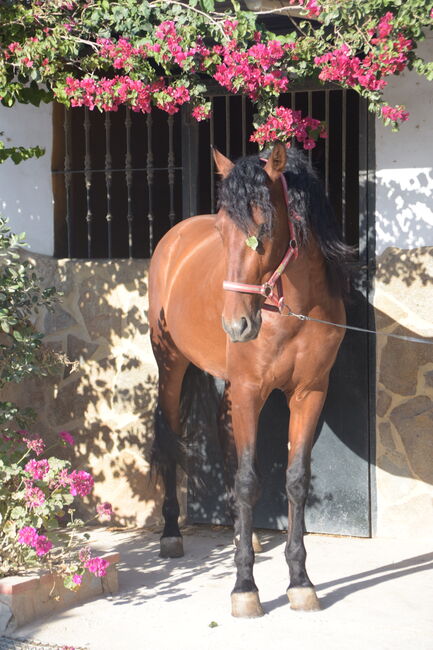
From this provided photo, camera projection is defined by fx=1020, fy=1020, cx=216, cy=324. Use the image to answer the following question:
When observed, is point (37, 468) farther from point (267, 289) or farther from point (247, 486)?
point (267, 289)

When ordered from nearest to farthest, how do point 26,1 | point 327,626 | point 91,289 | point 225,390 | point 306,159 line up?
point 327,626 → point 306,159 → point 26,1 → point 225,390 → point 91,289

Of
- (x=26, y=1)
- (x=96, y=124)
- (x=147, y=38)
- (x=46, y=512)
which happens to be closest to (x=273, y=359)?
(x=46, y=512)

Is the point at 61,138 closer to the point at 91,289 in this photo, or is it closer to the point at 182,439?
the point at 91,289

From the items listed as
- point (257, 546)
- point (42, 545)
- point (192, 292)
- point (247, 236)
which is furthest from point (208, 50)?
point (257, 546)

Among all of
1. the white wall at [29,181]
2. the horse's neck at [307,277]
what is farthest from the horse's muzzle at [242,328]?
the white wall at [29,181]

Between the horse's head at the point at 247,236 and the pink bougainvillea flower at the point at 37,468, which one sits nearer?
the horse's head at the point at 247,236

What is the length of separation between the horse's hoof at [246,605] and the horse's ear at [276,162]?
78.9 inches

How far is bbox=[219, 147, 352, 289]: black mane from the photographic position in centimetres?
457

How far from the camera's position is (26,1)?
18.4ft

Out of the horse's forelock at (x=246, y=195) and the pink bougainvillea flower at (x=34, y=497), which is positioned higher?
the horse's forelock at (x=246, y=195)

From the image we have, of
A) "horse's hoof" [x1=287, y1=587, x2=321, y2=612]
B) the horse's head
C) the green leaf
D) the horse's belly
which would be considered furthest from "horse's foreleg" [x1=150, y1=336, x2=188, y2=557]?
the green leaf

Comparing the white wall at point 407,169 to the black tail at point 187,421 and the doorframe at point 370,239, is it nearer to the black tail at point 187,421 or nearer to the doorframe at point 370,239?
the doorframe at point 370,239

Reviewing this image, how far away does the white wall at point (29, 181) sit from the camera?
7043 mm

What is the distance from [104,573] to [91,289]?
2.42m
